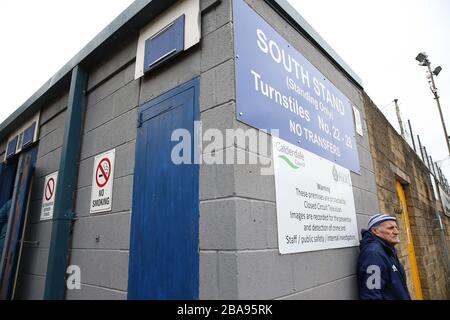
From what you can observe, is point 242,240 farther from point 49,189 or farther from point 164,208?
point 49,189

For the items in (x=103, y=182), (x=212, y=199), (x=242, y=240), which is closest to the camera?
(x=242, y=240)

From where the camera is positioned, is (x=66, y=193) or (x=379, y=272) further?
(x=66, y=193)

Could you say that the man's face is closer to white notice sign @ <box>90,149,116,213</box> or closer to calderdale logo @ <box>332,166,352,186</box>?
calderdale logo @ <box>332,166,352,186</box>

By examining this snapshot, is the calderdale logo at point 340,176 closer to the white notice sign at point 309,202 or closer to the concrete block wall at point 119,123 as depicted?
the white notice sign at point 309,202

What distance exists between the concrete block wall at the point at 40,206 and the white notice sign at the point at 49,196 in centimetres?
7

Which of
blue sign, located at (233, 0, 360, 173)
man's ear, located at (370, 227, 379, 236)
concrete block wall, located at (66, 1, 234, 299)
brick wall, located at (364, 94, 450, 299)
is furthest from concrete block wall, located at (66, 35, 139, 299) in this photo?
brick wall, located at (364, 94, 450, 299)

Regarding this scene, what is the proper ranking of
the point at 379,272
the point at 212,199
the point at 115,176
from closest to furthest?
the point at 212,199
the point at 379,272
the point at 115,176

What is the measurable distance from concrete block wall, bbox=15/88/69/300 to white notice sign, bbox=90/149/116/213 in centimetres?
95

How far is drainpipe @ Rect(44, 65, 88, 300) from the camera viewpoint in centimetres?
235

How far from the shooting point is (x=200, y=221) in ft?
4.95

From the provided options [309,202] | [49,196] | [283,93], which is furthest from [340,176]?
[49,196]

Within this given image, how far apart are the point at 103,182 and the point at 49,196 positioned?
4.00 feet

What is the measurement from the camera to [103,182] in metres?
2.33
